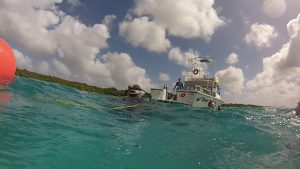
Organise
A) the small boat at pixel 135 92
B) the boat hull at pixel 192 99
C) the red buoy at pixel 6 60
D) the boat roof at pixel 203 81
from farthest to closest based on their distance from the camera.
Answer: the boat roof at pixel 203 81
the small boat at pixel 135 92
the boat hull at pixel 192 99
the red buoy at pixel 6 60

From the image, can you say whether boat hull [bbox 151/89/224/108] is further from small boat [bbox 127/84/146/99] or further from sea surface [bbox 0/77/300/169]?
sea surface [bbox 0/77/300/169]

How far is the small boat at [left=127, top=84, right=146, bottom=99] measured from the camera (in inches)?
1369

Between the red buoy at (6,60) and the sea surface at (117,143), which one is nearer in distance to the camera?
the sea surface at (117,143)

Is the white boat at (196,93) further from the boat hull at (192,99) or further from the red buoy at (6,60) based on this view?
the red buoy at (6,60)

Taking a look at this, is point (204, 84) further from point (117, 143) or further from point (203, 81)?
point (117, 143)

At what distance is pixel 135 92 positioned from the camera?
34656mm

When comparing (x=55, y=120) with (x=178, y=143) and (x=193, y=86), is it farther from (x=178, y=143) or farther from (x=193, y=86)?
(x=193, y=86)

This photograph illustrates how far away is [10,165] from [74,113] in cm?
739

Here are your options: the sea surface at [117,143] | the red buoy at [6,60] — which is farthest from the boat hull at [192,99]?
the red buoy at [6,60]

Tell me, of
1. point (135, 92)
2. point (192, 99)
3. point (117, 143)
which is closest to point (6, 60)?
point (117, 143)

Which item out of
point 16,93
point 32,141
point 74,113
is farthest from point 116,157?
point 16,93

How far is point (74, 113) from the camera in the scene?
14.8 metres

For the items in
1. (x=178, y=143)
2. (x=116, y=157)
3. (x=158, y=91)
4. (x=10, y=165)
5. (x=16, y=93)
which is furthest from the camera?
(x=158, y=91)

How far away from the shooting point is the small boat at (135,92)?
34769 mm
